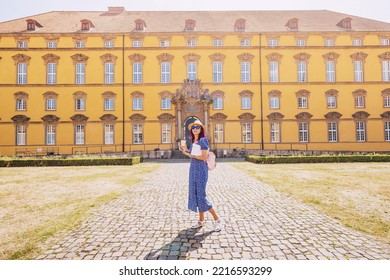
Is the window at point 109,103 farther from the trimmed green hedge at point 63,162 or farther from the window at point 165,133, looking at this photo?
the trimmed green hedge at point 63,162

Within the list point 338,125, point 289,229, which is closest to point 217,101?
point 338,125

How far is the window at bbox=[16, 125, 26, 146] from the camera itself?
27.8 m

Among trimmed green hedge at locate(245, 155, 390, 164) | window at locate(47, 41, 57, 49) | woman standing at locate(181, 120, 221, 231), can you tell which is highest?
window at locate(47, 41, 57, 49)

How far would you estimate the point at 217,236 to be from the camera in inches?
173

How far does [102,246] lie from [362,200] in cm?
662

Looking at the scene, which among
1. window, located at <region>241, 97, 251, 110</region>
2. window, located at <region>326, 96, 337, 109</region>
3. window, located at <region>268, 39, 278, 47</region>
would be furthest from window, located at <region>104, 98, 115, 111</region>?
window, located at <region>326, 96, 337, 109</region>

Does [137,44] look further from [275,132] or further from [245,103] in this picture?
[275,132]

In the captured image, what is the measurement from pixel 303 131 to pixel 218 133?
9717mm

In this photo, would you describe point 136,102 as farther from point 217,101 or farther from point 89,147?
point 217,101

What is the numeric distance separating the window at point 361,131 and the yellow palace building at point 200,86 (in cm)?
12

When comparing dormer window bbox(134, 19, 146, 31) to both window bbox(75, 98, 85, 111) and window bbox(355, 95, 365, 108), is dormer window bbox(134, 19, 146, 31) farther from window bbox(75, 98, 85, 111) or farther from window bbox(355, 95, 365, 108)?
window bbox(355, 95, 365, 108)

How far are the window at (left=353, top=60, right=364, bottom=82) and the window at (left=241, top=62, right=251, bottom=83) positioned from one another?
1230 centimetres

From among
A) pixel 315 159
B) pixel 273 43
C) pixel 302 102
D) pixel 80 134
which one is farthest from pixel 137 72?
pixel 315 159

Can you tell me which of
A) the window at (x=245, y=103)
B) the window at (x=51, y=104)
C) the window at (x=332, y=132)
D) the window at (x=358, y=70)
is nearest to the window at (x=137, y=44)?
the window at (x=51, y=104)
